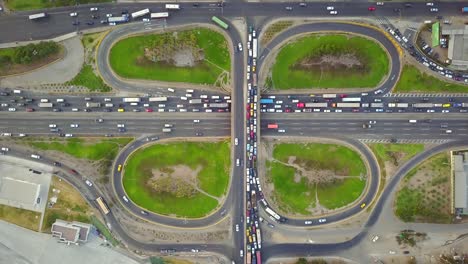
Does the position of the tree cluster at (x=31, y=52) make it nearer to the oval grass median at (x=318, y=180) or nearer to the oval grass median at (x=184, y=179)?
the oval grass median at (x=184, y=179)

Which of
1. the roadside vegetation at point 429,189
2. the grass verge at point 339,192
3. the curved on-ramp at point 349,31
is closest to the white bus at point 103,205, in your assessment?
the curved on-ramp at point 349,31

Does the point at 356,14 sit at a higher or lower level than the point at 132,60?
higher

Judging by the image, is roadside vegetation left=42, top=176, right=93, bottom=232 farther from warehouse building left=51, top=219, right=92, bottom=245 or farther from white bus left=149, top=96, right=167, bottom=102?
white bus left=149, top=96, right=167, bottom=102

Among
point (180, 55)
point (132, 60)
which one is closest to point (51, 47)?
point (132, 60)

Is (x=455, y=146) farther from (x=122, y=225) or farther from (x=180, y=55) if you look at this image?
(x=122, y=225)

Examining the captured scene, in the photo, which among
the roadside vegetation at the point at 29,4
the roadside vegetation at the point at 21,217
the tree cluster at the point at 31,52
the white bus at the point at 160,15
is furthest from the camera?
the roadside vegetation at the point at 29,4

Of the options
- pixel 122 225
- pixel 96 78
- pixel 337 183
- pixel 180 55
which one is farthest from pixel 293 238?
pixel 96 78

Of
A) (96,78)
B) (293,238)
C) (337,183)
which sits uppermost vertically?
(96,78)
